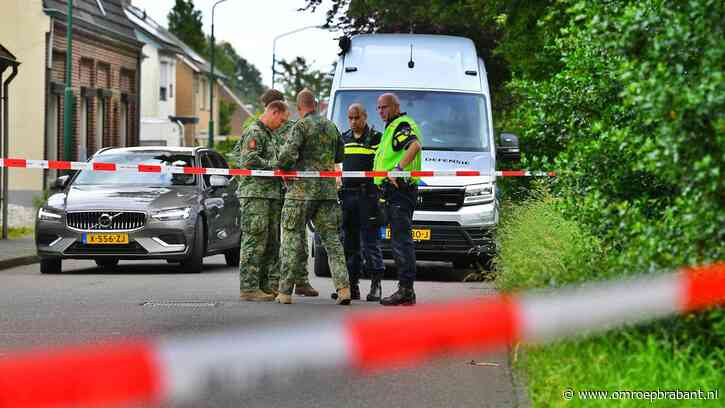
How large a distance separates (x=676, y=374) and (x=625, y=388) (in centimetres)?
26

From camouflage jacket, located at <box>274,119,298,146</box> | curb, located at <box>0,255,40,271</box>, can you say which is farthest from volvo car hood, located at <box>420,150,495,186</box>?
curb, located at <box>0,255,40,271</box>

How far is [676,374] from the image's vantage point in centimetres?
598

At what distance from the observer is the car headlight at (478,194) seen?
1570 centimetres

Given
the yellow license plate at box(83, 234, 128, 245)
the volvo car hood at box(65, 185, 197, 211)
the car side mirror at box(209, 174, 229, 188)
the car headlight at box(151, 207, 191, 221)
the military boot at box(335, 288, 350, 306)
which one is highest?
the car side mirror at box(209, 174, 229, 188)

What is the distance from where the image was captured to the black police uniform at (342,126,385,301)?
1281 centimetres

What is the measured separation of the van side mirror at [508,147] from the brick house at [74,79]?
2035cm

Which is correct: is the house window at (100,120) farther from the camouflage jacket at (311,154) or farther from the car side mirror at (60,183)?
the camouflage jacket at (311,154)

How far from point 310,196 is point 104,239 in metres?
4.68

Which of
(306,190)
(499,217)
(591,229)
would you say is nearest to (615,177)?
(591,229)

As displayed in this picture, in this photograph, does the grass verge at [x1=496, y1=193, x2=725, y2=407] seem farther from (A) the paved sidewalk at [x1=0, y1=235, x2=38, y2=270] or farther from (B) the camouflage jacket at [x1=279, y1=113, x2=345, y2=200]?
(A) the paved sidewalk at [x1=0, y1=235, x2=38, y2=270]

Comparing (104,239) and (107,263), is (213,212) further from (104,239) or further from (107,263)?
(107,263)

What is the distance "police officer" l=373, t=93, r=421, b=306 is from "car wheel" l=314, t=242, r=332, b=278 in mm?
3831

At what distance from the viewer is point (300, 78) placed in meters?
94.6

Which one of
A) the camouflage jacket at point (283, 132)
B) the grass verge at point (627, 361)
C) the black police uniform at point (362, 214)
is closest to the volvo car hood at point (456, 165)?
the black police uniform at point (362, 214)
